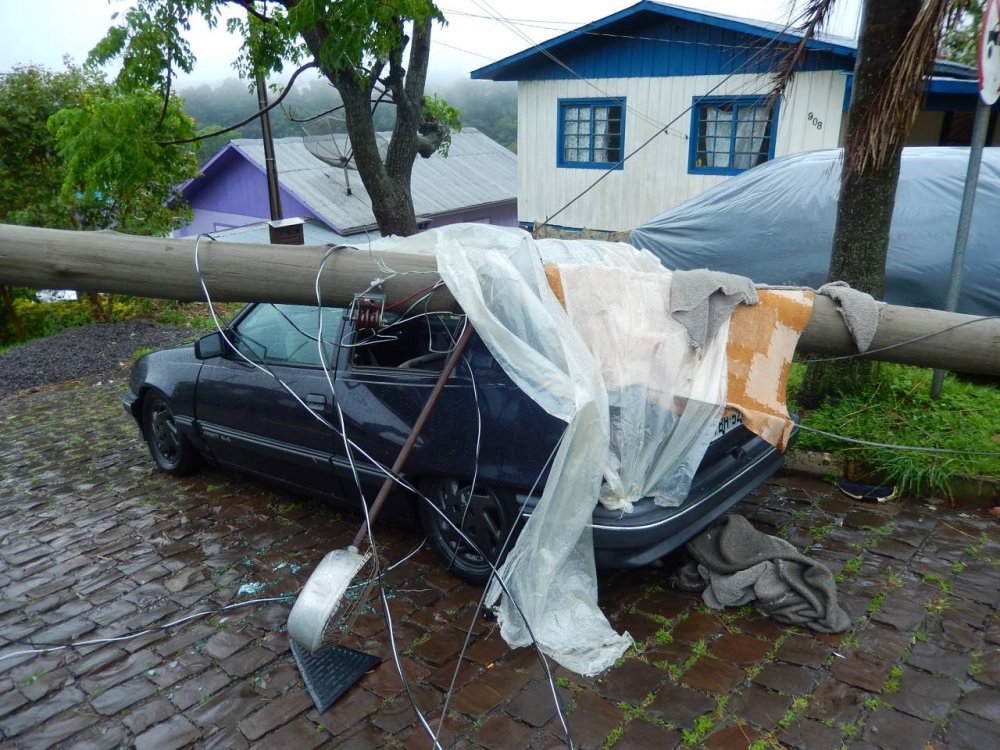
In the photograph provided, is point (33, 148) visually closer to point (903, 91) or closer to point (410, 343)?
point (410, 343)

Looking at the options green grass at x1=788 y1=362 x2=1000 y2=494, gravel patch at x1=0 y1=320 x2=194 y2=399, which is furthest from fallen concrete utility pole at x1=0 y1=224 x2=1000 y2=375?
gravel patch at x1=0 y1=320 x2=194 y2=399

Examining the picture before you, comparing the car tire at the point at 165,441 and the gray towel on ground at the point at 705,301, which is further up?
the gray towel on ground at the point at 705,301

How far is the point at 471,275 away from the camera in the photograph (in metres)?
3.92

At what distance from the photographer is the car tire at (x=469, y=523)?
411 cm

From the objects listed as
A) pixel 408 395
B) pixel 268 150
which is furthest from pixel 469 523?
pixel 268 150

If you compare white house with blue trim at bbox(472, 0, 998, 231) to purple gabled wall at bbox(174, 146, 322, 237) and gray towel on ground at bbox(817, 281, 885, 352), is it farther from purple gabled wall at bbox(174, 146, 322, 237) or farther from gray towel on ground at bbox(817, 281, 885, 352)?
gray towel on ground at bbox(817, 281, 885, 352)

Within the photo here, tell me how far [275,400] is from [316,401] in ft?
1.44

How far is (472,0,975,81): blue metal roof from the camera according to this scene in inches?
517

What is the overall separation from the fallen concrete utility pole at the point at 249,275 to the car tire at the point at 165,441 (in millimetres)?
2078

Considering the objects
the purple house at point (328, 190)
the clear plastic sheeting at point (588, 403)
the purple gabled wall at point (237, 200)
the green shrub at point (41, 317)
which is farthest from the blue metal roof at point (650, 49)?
the clear plastic sheeting at point (588, 403)

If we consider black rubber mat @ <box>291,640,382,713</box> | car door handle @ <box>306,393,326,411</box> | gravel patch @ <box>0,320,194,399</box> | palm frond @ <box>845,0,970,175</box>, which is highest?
palm frond @ <box>845,0,970,175</box>

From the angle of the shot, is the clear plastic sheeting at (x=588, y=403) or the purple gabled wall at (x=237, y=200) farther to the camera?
the purple gabled wall at (x=237, y=200)

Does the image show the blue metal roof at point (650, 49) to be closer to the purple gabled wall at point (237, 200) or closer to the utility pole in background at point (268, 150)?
the utility pole in background at point (268, 150)

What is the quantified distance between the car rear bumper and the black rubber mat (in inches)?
42.5
